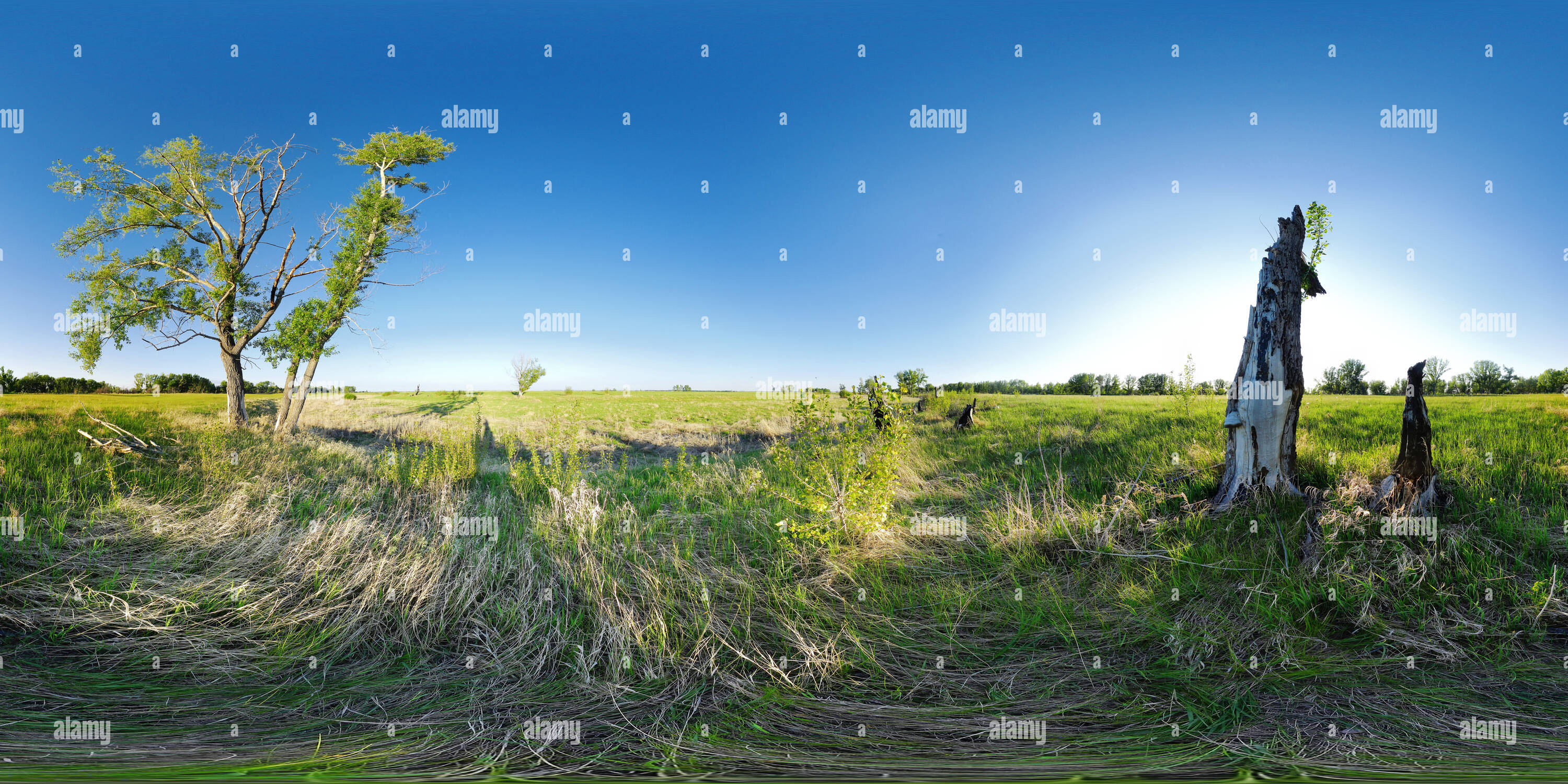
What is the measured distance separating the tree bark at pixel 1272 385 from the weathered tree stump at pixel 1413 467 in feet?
2.02

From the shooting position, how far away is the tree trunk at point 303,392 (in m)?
14.3

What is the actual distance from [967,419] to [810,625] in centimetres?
1008

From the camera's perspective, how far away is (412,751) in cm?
274

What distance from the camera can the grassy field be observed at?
2.77 meters

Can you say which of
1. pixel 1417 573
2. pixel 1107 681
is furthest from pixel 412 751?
pixel 1417 573

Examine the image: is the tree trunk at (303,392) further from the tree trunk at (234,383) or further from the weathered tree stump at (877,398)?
the weathered tree stump at (877,398)

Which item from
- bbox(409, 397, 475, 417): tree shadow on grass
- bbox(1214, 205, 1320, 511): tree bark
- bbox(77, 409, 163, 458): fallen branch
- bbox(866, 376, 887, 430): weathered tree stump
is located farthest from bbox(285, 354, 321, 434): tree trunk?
bbox(1214, 205, 1320, 511): tree bark

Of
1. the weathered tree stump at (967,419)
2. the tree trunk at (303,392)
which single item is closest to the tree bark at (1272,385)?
the weathered tree stump at (967,419)

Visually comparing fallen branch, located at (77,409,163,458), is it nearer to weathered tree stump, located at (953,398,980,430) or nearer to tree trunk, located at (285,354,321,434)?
tree trunk, located at (285,354,321,434)

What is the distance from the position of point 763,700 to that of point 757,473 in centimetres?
395

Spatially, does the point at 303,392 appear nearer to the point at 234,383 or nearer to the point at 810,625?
the point at 234,383

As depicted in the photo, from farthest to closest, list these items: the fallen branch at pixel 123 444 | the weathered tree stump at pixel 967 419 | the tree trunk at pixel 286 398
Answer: the tree trunk at pixel 286 398, the weathered tree stump at pixel 967 419, the fallen branch at pixel 123 444

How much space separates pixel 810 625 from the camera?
12.5ft

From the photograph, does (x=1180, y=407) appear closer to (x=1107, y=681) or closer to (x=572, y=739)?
(x=1107, y=681)
